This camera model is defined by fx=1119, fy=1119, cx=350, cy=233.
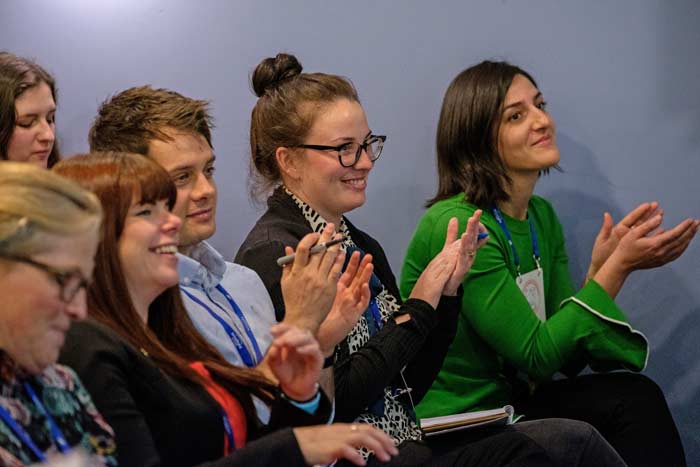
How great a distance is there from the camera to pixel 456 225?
2.55 m

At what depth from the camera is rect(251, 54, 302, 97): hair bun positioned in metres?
2.67

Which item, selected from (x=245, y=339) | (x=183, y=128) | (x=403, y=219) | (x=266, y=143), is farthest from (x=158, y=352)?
(x=403, y=219)

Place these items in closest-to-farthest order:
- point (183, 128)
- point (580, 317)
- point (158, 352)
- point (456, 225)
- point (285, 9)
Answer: point (158, 352) < point (183, 128) < point (456, 225) < point (580, 317) < point (285, 9)

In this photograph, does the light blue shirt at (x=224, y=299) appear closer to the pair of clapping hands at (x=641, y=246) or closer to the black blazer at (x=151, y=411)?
the black blazer at (x=151, y=411)

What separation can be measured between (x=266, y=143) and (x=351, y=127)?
21cm

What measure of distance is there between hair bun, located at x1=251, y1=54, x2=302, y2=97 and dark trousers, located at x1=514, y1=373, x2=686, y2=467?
1022 millimetres

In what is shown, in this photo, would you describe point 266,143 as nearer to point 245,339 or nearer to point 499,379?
point 245,339

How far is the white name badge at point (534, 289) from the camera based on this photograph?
288 cm

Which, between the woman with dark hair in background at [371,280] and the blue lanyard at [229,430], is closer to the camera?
the blue lanyard at [229,430]

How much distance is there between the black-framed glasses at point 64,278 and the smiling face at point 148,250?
14.7 inches

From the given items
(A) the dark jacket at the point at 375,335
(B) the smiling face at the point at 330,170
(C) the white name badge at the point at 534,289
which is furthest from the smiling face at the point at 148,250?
(C) the white name badge at the point at 534,289

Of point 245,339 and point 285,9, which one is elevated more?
point 285,9

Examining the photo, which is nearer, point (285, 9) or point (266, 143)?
point (266, 143)

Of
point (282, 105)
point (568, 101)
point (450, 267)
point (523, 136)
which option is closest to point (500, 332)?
point (450, 267)
